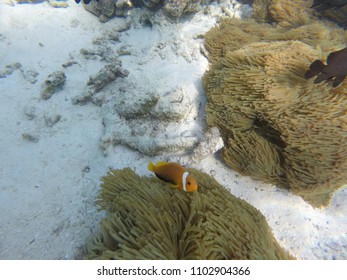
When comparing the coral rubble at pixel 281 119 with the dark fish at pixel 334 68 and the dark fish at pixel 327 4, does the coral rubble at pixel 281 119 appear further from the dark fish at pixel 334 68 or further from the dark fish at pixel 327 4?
the dark fish at pixel 327 4

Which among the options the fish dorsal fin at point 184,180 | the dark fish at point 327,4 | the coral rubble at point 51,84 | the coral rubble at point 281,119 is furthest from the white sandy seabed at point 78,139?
the dark fish at point 327,4

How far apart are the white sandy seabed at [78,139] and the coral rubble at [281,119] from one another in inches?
9.2

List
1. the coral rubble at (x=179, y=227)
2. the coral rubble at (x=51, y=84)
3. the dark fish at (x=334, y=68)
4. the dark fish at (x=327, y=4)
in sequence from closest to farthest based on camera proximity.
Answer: the coral rubble at (x=179, y=227)
the dark fish at (x=334, y=68)
the coral rubble at (x=51, y=84)
the dark fish at (x=327, y=4)

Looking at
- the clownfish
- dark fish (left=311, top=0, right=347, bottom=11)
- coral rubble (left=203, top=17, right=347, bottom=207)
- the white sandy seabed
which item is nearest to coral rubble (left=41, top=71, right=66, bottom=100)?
the white sandy seabed

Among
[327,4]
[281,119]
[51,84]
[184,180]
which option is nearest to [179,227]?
[184,180]

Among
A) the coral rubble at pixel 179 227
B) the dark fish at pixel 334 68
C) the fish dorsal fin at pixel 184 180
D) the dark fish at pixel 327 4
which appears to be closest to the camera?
the coral rubble at pixel 179 227

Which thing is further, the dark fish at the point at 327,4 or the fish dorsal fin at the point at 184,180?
the dark fish at the point at 327,4

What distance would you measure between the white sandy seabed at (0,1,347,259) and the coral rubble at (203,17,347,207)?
0.23m

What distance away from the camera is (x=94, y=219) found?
87.0 inches

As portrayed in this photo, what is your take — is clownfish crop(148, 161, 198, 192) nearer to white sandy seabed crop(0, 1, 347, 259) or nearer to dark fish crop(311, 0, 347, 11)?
white sandy seabed crop(0, 1, 347, 259)

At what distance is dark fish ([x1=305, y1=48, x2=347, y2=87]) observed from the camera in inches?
81.5

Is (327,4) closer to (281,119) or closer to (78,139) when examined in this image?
(281,119)

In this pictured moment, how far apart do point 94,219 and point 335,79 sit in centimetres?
266

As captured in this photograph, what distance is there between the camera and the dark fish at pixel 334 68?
6.79ft
